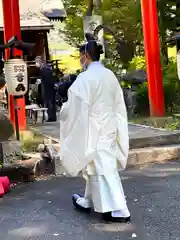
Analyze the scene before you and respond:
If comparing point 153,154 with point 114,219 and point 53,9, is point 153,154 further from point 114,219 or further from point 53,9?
point 53,9

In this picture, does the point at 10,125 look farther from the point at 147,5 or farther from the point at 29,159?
the point at 147,5

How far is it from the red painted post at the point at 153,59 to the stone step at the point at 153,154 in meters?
3.55

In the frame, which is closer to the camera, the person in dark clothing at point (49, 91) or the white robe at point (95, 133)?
the white robe at point (95, 133)

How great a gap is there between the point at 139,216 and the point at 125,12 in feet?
45.1

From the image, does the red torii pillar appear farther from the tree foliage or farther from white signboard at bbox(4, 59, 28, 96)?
the tree foliage

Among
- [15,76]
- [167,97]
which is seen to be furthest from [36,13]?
[15,76]

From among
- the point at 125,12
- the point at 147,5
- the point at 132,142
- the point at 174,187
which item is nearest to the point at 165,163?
the point at 132,142

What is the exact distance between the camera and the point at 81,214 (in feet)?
17.1

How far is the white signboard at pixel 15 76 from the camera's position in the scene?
8.69m

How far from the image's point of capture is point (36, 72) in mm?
18266

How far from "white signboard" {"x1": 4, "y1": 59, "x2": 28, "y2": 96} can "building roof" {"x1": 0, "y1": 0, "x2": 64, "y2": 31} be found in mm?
8410

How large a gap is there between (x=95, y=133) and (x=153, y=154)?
335cm

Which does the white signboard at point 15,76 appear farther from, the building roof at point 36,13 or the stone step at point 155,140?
the building roof at point 36,13

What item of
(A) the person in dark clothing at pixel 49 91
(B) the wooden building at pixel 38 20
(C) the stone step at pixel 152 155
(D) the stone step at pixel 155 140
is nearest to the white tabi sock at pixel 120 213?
(C) the stone step at pixel 152 155
